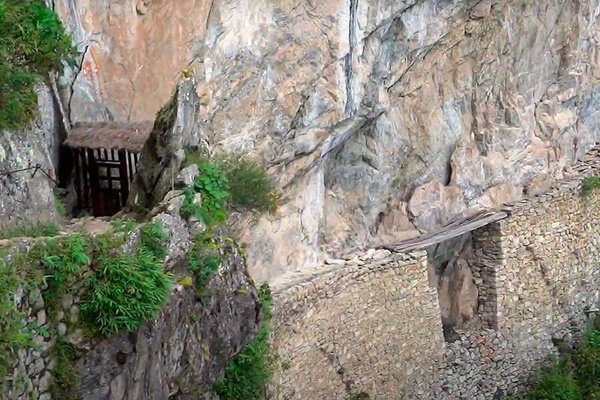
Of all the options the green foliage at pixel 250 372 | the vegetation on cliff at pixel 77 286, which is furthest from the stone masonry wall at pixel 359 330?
the vegetation on cliff at pixel 77 286

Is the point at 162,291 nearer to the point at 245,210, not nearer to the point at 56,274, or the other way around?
the point at 56,274

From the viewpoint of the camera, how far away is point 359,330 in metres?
10.5

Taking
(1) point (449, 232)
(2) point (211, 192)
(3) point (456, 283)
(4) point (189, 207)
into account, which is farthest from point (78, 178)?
(3) point (456, 283)

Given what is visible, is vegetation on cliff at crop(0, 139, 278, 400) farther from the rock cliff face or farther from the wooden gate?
the rock cliff face

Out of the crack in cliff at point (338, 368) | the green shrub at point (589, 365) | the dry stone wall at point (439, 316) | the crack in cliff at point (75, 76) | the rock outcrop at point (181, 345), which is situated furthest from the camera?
the green shrub at point (589, 365)

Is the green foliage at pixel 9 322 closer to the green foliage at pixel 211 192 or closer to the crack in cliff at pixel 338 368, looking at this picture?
the green foliage at pixel 211 192

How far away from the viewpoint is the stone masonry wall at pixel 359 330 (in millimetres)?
9711

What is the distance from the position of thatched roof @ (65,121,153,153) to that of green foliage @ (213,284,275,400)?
2202mm

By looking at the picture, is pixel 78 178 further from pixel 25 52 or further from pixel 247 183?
pixel 247 183

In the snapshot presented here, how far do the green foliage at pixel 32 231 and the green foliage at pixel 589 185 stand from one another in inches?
359

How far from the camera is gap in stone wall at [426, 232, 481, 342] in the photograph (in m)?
12.2

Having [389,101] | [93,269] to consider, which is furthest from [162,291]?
[389,101]

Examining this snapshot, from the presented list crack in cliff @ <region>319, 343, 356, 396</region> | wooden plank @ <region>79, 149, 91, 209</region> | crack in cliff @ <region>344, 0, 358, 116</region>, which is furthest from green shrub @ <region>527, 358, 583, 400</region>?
wooden plank @ <region>79, 149, 91, 209</region>

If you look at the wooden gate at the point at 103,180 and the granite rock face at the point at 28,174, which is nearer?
the granite rock face at the point at 28,174
